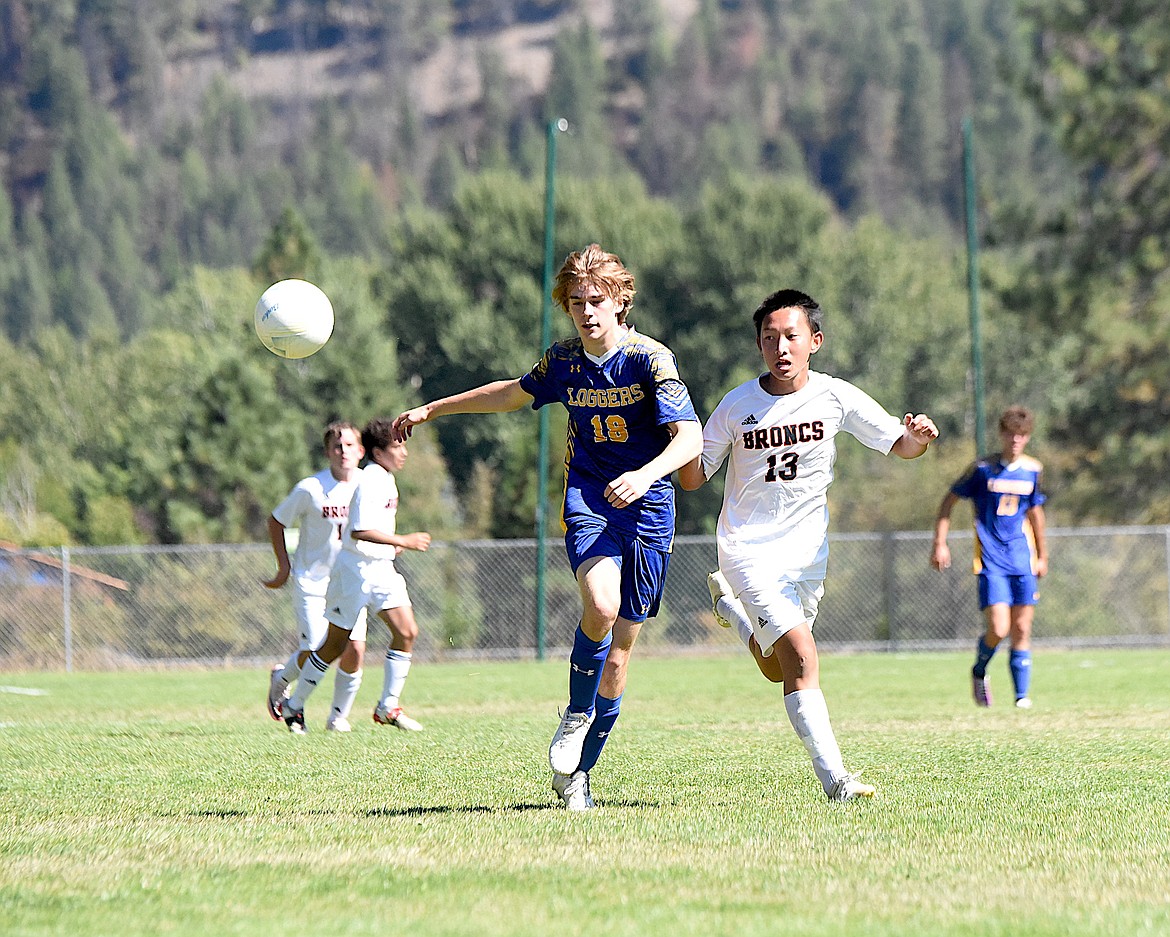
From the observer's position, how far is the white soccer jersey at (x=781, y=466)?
21.5 feet

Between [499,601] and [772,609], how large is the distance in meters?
18.5

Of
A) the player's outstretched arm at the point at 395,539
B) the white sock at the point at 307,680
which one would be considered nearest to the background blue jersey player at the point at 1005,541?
the player's outstretched arm at the point at 395,539

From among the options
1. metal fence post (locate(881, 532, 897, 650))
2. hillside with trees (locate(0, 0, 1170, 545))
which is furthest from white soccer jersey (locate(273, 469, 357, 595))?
hillside with trees (locate(0, 0, 1170, 545))

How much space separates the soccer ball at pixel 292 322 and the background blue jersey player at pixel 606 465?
213 cm

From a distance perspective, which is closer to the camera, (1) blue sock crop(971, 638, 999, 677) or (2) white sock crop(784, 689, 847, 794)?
(2) white sock crop(784, 689, 847, 794)

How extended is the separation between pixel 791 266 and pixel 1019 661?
147 ft

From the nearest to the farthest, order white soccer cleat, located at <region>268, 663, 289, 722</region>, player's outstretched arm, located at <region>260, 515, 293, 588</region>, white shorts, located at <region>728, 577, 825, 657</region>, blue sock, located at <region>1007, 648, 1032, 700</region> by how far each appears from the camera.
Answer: white shorts, located at <region>728, 577, 825, 657</region>
white soccer cleat, located at <region>268, 663, 289, 722</region>
player's outstretched arm, located at <region>260, 515, 293, 588</region>
blue sock, located at <region>1007, 648, 1032, 700</region>

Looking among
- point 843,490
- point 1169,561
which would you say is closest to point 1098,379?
point 843,490

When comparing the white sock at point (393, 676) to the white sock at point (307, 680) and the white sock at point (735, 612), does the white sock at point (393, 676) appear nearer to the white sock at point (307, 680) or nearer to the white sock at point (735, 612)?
the white sock at point (307, 680)

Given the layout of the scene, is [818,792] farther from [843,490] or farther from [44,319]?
[44,319]

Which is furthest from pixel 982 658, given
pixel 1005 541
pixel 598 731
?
pixel 598 731

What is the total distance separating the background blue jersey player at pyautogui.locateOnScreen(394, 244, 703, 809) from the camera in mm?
6316

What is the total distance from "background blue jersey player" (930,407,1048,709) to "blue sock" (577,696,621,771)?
5.77 meters

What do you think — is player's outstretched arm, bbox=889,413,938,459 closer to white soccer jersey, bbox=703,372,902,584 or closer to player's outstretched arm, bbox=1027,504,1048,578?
white soccer jersey, bbox=703,372,902,584
